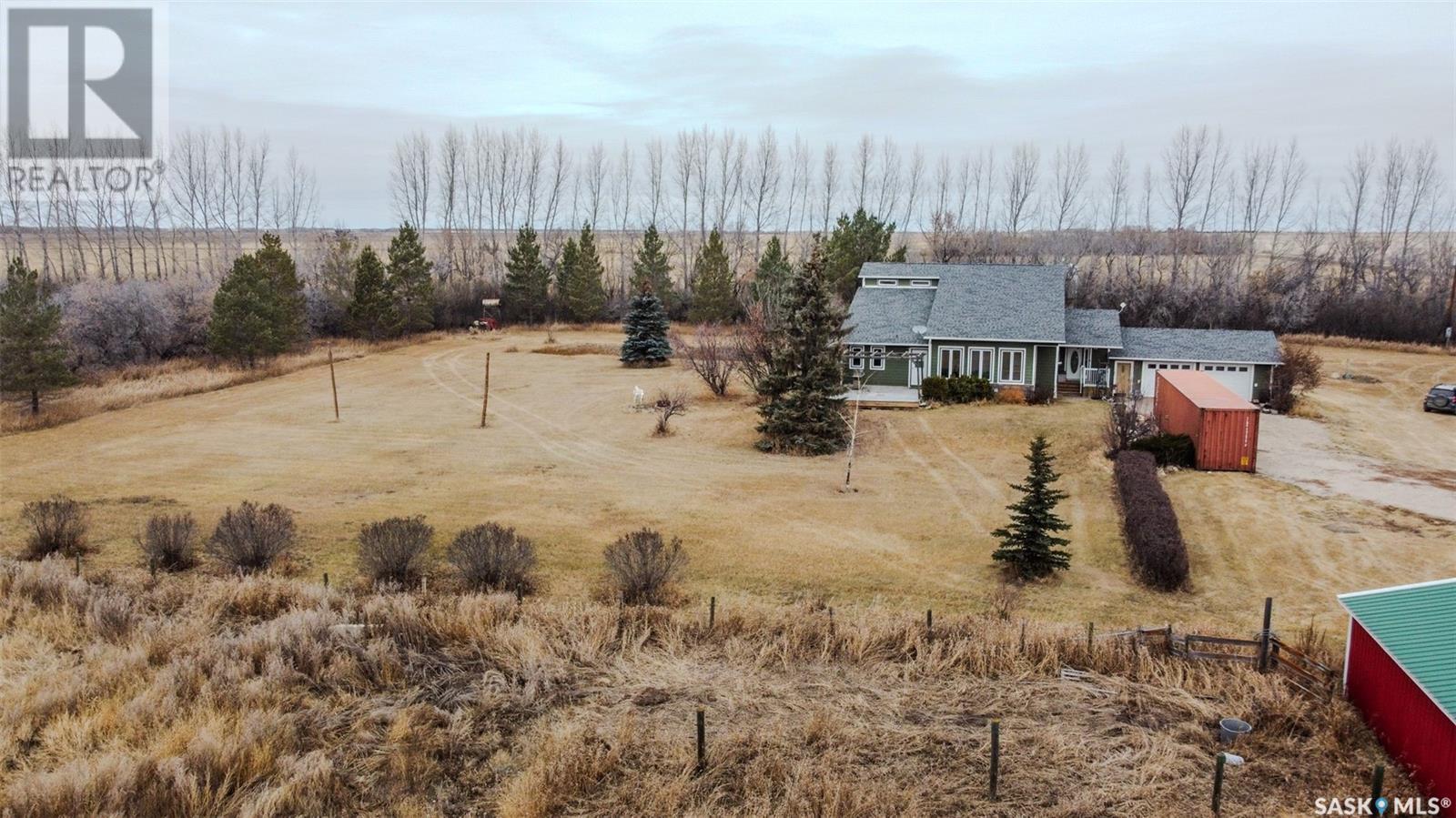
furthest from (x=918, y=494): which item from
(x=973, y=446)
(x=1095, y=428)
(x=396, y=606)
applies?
(x=396, y=606)

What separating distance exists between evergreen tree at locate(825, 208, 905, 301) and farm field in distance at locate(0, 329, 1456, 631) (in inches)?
920

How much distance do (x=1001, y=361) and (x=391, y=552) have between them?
25.0m

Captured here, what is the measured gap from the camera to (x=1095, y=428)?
28.0m

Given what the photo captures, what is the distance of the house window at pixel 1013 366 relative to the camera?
112 feet

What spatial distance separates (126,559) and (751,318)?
920 inches

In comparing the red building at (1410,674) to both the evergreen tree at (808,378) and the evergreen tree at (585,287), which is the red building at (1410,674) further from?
the evergreen tree at (585,287)

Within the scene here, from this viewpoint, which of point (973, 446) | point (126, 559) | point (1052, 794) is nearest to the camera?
point (1052, 794)

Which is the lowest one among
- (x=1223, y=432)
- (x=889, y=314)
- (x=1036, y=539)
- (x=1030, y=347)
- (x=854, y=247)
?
(x=1036, y=539)

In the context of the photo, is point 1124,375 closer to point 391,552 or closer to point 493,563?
point 493,563

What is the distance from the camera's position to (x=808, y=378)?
2745 centimetres

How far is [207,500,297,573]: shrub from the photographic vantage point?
16422mm

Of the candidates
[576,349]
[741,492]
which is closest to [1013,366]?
[741,492]

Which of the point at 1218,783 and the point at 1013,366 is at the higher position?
the point at 1013,366

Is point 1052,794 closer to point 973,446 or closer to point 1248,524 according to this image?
point 1248,524
